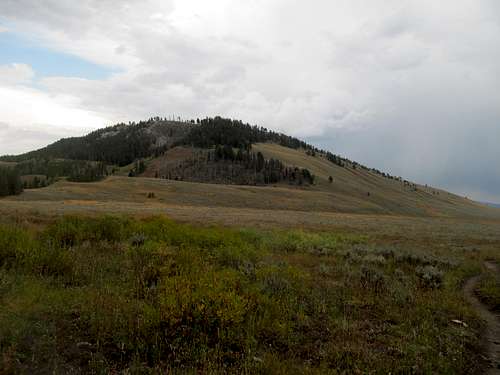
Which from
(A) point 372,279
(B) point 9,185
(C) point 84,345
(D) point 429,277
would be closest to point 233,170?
(B) point 9,185

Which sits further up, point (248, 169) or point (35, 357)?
point (248, 169)

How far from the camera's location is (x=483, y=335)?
291 inches

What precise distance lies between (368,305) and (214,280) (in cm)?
378

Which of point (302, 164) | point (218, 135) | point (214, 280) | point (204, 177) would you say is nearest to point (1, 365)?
point (214, 280)

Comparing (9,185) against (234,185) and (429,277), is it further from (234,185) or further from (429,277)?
(429,277)

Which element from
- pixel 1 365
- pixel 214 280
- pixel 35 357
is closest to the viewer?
pixel 1 365

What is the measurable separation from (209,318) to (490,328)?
646 cm

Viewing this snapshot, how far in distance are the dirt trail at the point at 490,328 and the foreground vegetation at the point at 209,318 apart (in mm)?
245

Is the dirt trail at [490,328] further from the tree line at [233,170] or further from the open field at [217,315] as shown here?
the tree line at [233,170]

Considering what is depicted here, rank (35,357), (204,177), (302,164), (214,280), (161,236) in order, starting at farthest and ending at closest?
(302,164)
(204,177)
(161,236)
(214,280)
(35,357)

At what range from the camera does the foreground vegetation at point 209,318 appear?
201 inches

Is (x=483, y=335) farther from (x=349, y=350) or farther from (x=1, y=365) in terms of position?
(x=1, y=365)

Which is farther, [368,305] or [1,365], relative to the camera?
[368,305]

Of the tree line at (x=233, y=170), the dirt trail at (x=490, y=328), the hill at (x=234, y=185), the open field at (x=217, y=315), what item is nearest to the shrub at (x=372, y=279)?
the open field at (x=217, y=315)
